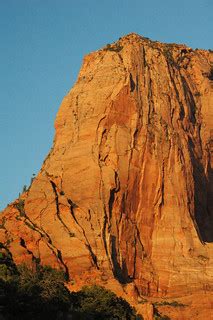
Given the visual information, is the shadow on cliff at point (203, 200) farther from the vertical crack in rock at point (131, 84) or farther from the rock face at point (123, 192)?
the vertical crack in rock at point (131, 84)

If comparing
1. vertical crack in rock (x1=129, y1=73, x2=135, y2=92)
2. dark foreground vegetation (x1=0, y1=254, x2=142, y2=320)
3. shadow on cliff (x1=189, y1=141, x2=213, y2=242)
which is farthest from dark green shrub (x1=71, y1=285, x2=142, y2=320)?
vertical crack in rock (x1=129, y1=73, x2=135, y2=92)

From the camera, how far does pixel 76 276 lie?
62.3 metres

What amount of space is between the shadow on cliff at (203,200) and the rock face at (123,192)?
0.30ft

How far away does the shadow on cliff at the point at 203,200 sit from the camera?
236 feet

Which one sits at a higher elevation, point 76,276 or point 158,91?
point 158,91

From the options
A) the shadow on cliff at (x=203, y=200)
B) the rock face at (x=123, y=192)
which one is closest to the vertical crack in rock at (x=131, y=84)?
the rock face at (x=123, y=192)

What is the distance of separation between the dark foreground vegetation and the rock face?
172 centimetres

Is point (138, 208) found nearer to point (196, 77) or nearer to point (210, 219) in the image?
point (210, 219)

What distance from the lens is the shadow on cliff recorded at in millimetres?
72062

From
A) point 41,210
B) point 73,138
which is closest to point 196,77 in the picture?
point 73,138

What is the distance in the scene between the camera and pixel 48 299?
54281 millimetres

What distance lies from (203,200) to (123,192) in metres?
8.79

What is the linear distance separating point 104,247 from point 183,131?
11.9 m

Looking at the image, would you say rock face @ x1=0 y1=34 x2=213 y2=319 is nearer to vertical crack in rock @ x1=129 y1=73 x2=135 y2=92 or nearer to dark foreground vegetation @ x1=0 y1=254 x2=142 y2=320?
vertical crack in rock @ x1=129 y1=73 x2=135 y2=92
